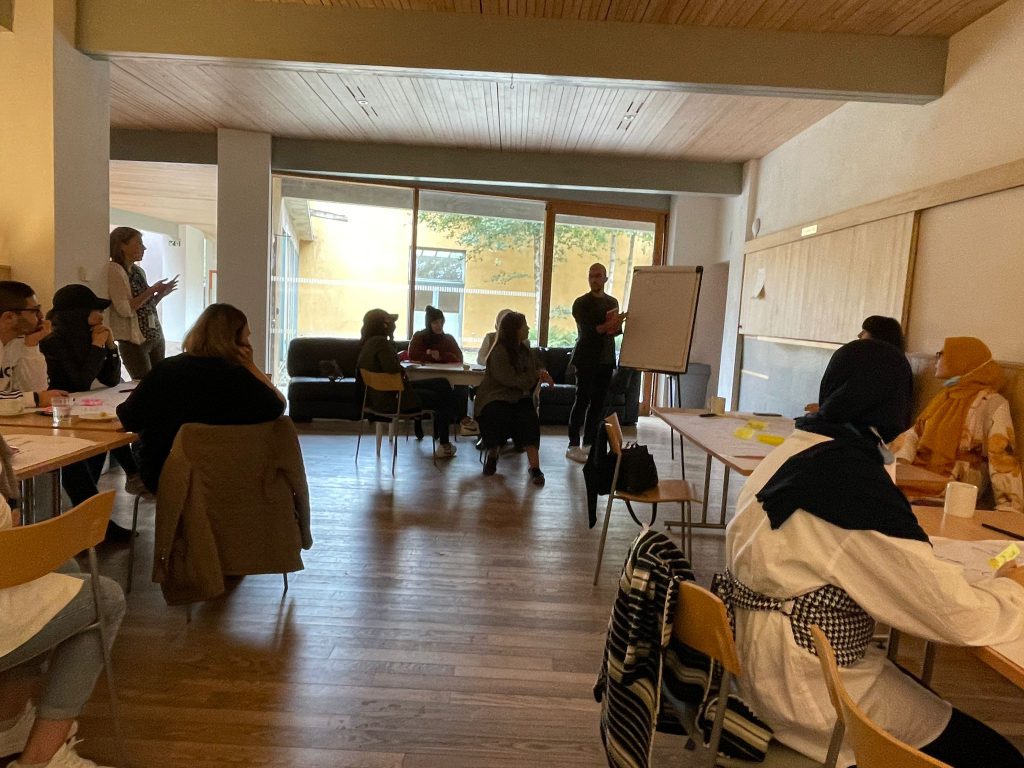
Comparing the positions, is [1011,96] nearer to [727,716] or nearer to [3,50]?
[727,716]

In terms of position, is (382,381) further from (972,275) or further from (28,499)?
(972,275)

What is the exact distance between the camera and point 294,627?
2.66 metres

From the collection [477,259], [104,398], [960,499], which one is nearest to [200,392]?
[104,398]

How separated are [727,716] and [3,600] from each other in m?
1.56

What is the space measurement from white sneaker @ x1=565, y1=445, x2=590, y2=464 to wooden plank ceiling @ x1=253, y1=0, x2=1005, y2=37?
3.31m

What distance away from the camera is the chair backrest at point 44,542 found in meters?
1.40

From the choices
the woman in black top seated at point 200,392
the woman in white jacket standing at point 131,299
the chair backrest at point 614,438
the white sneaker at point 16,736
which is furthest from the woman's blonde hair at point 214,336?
the woman in white jacket standing at point 131,299

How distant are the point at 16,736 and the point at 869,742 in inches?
81.0

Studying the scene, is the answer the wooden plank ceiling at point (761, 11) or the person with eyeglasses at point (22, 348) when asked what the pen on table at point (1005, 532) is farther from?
the person with eyeglasses at point (22, 348)

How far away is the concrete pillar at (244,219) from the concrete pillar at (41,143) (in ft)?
9.09

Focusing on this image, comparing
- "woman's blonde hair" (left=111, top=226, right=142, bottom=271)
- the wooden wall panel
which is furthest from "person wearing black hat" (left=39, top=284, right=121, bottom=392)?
the wooden wall panel

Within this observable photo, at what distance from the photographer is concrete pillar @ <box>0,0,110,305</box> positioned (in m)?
4.04

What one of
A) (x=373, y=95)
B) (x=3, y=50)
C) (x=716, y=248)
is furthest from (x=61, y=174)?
(x=716, y=248)

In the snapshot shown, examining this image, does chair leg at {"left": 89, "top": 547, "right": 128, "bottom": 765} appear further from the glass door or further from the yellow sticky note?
the glass door
